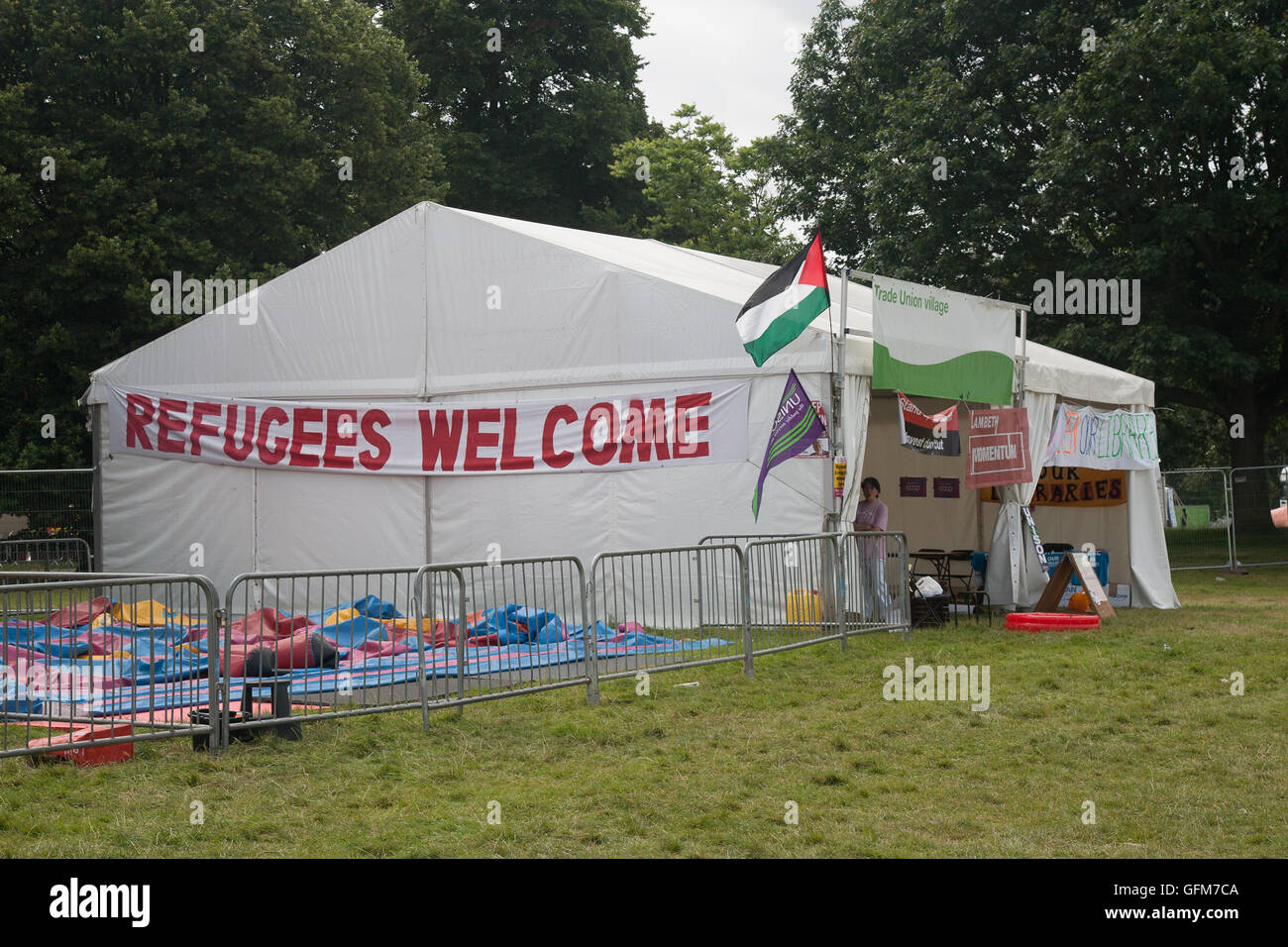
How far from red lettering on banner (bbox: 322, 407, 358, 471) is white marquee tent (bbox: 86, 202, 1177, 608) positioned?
0.24m

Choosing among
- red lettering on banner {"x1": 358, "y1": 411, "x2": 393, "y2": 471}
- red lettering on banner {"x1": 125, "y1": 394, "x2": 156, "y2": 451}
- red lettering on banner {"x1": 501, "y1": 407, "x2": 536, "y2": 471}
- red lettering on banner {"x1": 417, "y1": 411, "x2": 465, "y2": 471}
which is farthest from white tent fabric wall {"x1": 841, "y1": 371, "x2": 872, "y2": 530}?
red lettering on banner {"x1": 125, "y1": 394, "x2": 156, "y2": 451}

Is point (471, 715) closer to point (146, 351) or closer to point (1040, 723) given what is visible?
point (1040, 723)

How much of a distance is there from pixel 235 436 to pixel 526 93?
972 inches

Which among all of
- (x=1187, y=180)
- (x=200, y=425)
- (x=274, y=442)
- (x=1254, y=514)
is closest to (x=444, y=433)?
(x=274, y=442)

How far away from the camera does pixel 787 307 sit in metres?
12.7

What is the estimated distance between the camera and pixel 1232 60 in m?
22.5

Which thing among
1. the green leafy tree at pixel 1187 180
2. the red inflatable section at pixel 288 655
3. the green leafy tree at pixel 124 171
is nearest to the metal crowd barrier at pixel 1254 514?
the green leafy tree at pixel 1187 180

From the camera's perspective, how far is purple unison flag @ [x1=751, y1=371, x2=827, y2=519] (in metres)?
13.3

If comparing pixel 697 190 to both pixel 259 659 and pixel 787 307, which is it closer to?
pixel 787 307

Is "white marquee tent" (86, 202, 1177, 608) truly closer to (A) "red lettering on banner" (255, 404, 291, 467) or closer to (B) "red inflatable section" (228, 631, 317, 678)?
(A) "red lettering on banner" (255, 404, 291, 467)

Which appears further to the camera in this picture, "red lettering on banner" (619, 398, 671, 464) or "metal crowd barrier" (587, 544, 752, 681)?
"red lettering on banner" (619, 398, 671, 464)

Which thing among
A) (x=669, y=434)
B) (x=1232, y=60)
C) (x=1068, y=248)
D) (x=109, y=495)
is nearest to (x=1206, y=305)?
(x=1068, y=248)

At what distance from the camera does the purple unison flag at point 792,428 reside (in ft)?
43.7

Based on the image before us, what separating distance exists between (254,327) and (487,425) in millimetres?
3970
